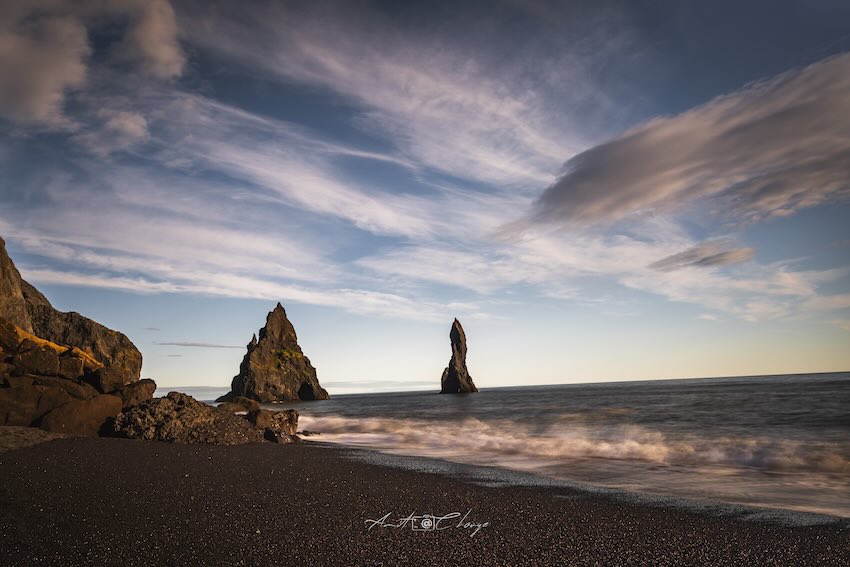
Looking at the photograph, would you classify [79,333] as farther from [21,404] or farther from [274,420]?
[274,420]

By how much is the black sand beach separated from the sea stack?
486ft

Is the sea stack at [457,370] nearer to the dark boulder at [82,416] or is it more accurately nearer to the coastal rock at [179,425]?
the coastal rock at [179,425]

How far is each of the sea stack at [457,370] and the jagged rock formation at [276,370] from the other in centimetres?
4334

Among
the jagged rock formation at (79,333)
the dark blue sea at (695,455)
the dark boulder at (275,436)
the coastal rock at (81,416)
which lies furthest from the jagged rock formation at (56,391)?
the jagged rock formation at (79,333)

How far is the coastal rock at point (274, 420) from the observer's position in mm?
21109

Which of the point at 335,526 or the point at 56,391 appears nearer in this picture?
the point at 335,526

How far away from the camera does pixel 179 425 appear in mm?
17750

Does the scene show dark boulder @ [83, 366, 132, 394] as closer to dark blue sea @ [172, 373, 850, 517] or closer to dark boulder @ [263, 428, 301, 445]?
dark boulder @ [263, 428, 301, 445]

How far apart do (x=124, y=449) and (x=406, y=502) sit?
436 inches

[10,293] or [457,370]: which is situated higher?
[10,293]

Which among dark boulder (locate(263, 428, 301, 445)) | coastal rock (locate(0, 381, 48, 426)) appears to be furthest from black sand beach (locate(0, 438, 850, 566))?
dark boulder (locate(263, 428, 301, 445))

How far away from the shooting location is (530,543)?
20.6ft

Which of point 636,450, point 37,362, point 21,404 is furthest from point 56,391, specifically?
point 636,450

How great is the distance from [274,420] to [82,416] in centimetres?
826
